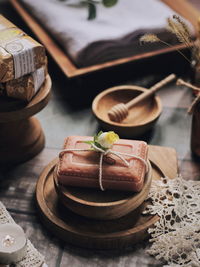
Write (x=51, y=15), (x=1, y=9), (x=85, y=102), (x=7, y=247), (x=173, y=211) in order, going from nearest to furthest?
(x=7, y=247) < (x=173, y=211) < (x=85, y=102) < (x=51, y=15) < (x=1, y=9)

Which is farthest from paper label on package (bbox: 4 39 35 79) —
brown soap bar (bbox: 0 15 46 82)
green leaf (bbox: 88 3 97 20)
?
green leaf (bbox: 88 3 97 20)

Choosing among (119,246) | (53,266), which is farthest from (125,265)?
(53,266)

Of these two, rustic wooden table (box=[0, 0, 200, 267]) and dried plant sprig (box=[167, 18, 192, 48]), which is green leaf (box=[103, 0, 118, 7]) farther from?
dried plant sprig (box=[167, 18, 192, 48])

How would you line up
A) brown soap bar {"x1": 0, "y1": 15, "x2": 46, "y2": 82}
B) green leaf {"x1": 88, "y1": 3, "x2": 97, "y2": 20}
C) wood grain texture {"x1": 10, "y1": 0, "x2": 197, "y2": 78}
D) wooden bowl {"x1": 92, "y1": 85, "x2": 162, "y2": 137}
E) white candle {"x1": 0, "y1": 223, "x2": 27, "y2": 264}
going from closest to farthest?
1. white candle {"x1": 0, "y1": 223, "x2": 27, "y2": 264}
2. brown soap bar {"x1": 0, "y1": 15, "x2": 46, "y2": 82}
3. wooden bowl {"x1": 92, "y1": 85, "x2": 162, "y2": 137}
4. wood grain texture {"x1": 10, "y1": 0, "x2": 197, "y2": 78}
5. green leaf {"x1": 88, "y1": 3, "x2": 97, "y2": 20}

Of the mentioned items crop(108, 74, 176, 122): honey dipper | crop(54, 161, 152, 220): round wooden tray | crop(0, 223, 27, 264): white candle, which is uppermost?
crop(0, 223, 27, 264): white candle

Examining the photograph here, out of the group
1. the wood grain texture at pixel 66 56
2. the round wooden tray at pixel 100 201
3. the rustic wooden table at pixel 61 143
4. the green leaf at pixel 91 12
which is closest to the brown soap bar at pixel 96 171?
the round wooden tray at pixel 100 201

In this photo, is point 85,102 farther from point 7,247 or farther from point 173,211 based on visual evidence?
point 7,247

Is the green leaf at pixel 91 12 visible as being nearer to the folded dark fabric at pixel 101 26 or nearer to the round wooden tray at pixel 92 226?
the folded dark fabric at pixel 101 26
